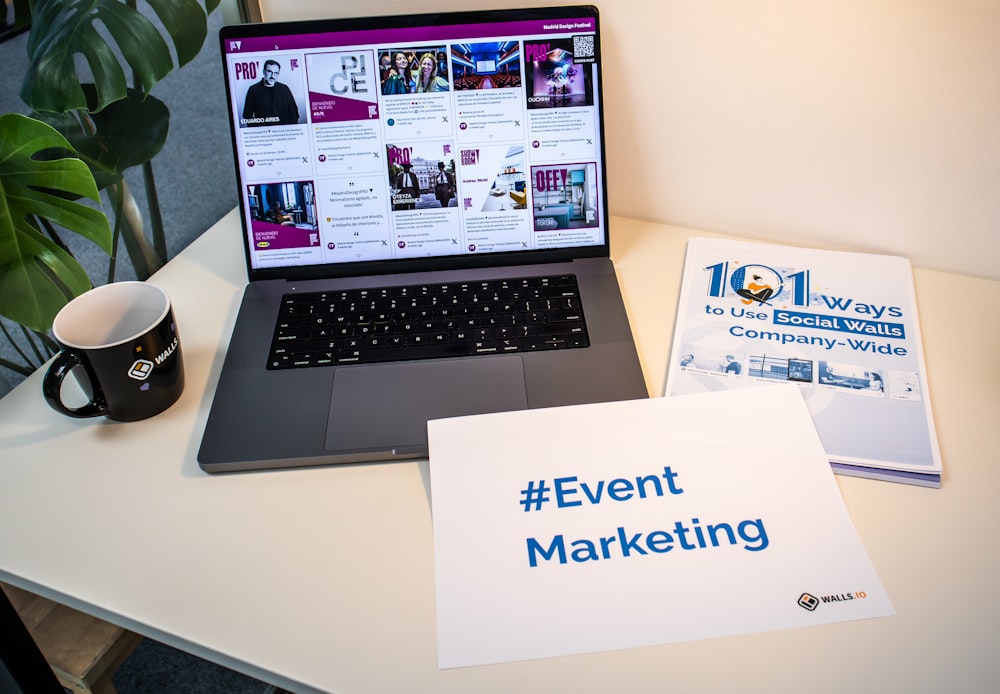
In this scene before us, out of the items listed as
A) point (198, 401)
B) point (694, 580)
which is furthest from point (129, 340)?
point (694, 580)

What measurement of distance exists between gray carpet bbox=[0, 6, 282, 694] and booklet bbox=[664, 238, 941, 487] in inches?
29.5

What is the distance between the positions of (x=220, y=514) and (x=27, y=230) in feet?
1.29

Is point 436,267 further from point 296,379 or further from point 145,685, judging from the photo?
point 145,685

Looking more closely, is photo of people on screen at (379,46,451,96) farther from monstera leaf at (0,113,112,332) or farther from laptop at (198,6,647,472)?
monstera leaf at (0,113,112,332)

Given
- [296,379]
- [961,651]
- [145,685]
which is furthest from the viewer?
[145,685]

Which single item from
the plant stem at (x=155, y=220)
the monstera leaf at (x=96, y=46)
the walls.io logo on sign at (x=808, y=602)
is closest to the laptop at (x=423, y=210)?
the monstera leaf at (x=96, y=46)

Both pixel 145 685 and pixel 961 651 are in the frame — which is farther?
pixel 145 685

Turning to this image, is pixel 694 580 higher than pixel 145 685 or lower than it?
higher

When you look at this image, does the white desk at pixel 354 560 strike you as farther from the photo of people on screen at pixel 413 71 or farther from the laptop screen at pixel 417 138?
the photo of people on screen at pixel 413 71

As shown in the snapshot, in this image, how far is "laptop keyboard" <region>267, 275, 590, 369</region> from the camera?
2.67 feet

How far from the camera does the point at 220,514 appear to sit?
27.0 inches

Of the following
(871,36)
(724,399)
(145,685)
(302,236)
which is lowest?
(145,685)

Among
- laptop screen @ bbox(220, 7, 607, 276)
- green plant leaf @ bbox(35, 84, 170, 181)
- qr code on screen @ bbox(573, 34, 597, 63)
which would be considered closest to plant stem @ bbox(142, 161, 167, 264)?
green plant leaf @ bbox(35, 84, 170, 181)

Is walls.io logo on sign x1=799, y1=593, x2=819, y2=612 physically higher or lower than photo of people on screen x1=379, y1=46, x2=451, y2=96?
lower
